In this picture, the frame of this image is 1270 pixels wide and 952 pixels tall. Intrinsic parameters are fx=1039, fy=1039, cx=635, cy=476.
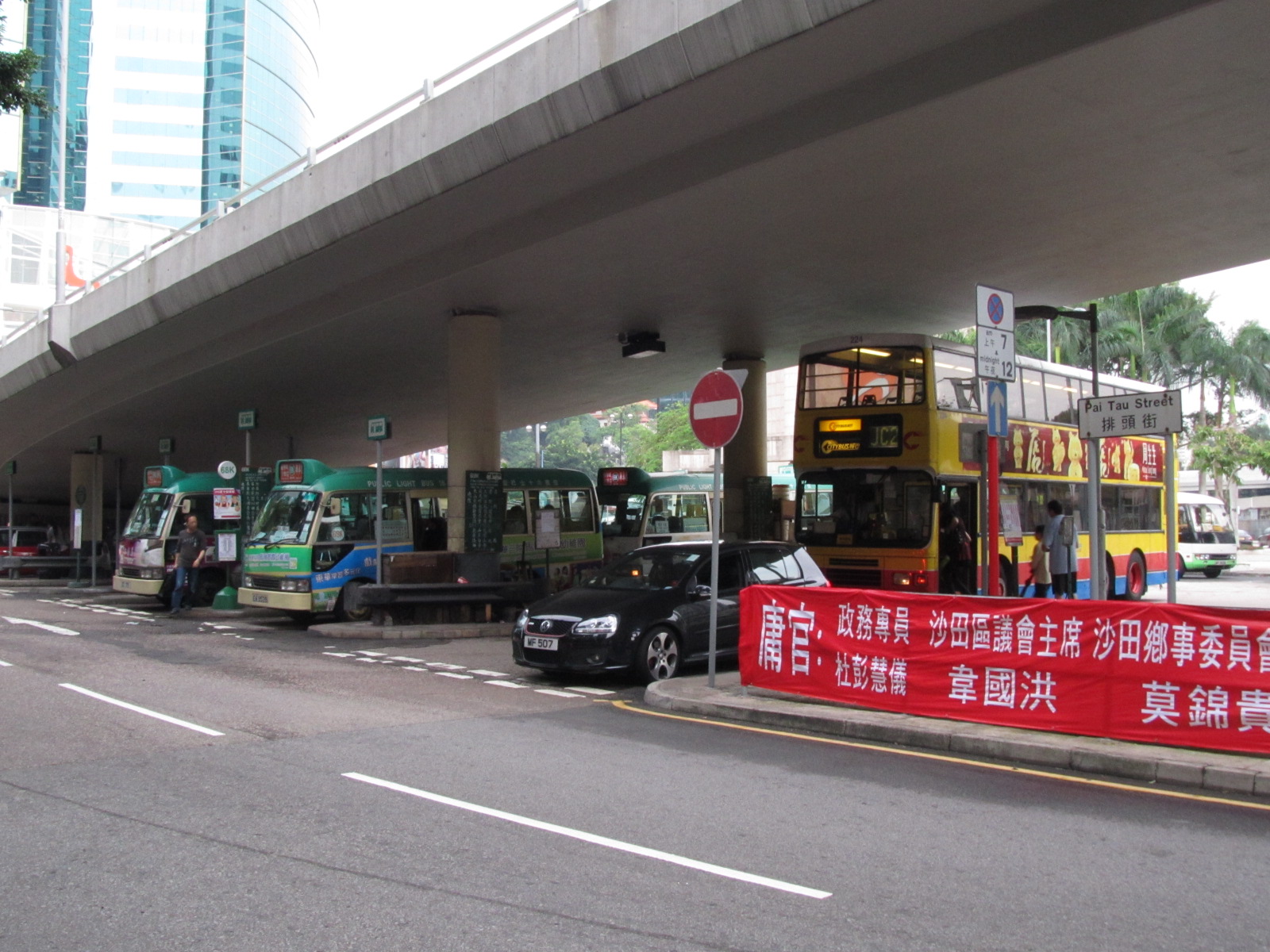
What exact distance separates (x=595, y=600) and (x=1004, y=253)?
9986mm

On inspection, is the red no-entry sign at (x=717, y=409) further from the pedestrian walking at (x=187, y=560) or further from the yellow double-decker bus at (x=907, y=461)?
the pedestrian walking at (x=187, y=560)

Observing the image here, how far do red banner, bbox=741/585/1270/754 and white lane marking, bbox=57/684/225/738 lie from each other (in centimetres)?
475

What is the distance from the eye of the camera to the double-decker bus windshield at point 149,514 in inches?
890

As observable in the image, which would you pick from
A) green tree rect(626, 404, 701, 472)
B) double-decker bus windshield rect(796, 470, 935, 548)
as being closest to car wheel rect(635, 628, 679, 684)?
double-decker bus windshield rect(796, 470, 935, 548)

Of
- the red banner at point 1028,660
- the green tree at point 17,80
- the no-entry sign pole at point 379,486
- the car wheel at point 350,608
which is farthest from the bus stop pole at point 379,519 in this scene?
the red banner at point 1028,660

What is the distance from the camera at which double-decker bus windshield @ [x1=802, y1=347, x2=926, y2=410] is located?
598 inches

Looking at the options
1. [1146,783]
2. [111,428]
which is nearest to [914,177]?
[1146,783]

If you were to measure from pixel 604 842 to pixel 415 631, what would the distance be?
11414 mm

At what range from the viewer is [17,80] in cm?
1162

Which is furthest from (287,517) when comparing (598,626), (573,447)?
(573,447)

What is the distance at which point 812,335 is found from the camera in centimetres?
2414

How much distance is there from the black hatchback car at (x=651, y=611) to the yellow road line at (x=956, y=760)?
2.91ft

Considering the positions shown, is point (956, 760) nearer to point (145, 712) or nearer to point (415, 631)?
point (145, 712)

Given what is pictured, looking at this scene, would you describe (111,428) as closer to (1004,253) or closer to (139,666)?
(139,666)
